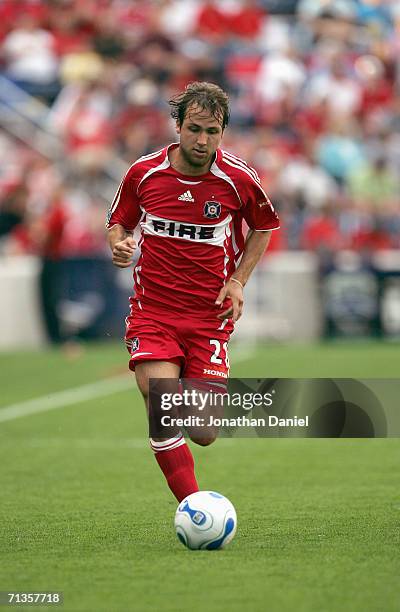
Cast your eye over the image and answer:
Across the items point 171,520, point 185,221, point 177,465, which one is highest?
point 185,221

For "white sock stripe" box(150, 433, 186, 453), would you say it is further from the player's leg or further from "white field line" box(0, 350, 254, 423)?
"white field line" box(0, 350, 254, 423)

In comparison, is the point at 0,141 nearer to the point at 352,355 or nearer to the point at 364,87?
the point at 364,87

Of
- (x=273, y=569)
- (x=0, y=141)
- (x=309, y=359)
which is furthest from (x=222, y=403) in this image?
(x=0, y=141)

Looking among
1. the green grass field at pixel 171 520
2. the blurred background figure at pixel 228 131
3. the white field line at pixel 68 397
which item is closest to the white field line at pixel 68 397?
the white field line at pixel 68 397

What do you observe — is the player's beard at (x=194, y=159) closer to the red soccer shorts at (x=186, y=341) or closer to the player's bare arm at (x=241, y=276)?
the player's bare arm at (x=241, y=276)

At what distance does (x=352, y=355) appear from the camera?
56.6 ft

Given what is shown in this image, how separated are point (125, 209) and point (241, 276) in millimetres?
709

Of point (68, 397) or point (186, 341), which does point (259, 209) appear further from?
point (68, 397)

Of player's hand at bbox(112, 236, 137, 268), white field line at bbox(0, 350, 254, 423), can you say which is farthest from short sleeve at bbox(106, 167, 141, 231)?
white field line at bbox(0, 350, 254, 423)

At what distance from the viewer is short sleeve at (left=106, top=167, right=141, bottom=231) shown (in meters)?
6.56

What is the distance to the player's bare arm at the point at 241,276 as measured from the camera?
6.37 m

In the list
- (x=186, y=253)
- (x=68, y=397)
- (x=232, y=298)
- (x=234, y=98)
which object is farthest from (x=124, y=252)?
(x=234, y=98)

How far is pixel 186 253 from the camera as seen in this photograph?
6500mm

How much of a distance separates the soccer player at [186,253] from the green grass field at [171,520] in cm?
71
